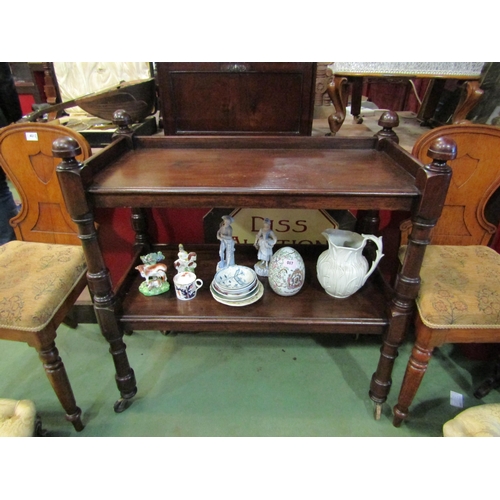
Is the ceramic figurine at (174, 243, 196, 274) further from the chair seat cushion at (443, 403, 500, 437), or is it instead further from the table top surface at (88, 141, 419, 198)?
the chair seat cushion at (443, 403, 500, 437)

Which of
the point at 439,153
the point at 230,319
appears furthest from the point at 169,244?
the point at 439,153

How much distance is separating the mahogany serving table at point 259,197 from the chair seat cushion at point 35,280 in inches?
6.4

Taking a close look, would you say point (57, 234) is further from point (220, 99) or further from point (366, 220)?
point (366, 220)

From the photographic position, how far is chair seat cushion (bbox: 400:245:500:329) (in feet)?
3.47

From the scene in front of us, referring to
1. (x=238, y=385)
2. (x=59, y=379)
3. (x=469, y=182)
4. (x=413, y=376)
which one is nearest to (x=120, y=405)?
(x=59, y=379)

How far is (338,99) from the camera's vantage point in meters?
1.68

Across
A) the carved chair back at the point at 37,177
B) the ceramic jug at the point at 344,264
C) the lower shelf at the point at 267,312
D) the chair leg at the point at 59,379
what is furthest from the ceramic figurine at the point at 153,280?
the ceramic jug at the point at 344,264

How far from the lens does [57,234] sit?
151 centimetres

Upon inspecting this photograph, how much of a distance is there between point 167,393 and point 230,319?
1.59 ft

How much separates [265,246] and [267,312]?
0.85 feet

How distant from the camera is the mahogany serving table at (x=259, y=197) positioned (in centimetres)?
94

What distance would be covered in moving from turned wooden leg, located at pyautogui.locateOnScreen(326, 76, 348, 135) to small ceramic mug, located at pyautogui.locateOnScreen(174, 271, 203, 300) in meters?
0.99

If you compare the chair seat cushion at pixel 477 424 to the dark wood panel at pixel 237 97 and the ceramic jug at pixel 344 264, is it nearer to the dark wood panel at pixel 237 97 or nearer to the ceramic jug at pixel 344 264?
the ceramic jug at pixel 344 264

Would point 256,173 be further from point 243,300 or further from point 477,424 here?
point 477,424
